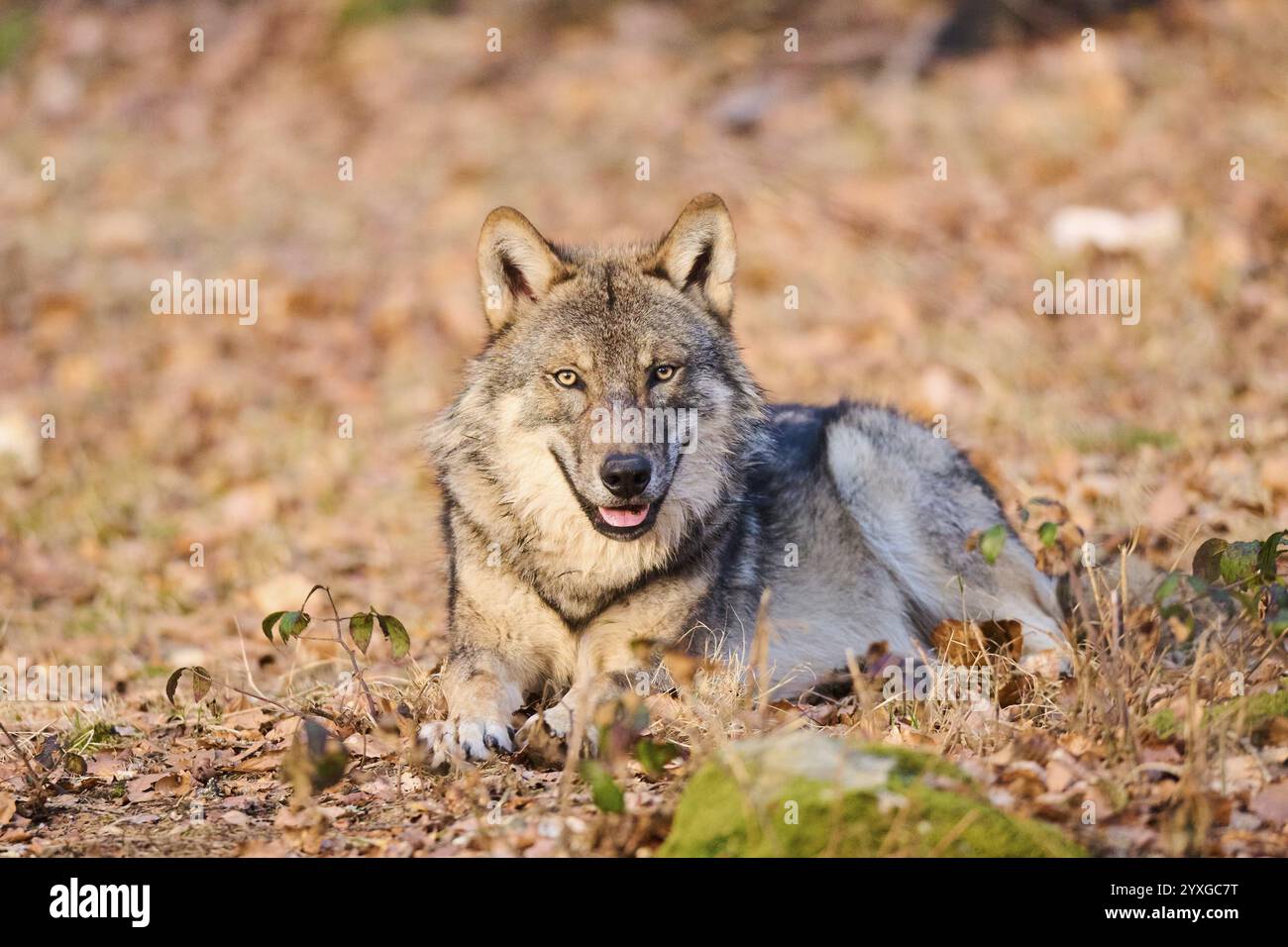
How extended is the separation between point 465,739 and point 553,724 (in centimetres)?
35

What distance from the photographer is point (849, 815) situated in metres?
Result: 3.72

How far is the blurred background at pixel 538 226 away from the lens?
8.98 m

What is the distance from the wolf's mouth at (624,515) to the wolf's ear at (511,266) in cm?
110

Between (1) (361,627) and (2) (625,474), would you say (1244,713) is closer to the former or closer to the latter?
(2) (625,474)

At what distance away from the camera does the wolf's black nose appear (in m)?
5.21

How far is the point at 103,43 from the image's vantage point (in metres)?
18.7

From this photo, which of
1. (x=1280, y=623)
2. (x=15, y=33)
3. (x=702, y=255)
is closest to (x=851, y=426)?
(x=702, y=255)

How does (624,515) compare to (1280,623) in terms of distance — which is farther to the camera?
(624,515)

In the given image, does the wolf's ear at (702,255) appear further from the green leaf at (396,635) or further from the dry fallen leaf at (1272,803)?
the dry fallen leaf at (1272,803)

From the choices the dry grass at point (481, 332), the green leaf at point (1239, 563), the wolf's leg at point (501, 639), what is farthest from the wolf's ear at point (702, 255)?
the green leaf at point (1239, 563)

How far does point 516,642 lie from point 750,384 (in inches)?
62.4

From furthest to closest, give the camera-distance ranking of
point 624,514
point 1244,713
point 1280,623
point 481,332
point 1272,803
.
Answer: point 481,332 → point 624,514 → point 1244,713 → point 1280,623 → point 1272,803

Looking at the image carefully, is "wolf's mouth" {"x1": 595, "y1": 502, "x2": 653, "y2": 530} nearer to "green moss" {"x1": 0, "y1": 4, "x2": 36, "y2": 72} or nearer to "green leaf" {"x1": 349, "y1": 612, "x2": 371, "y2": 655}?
"green leaf" {"x1": 349, "y1": 612, "x2": 371, "y2": 655}

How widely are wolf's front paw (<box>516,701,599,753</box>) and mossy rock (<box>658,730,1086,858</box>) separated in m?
1.19
